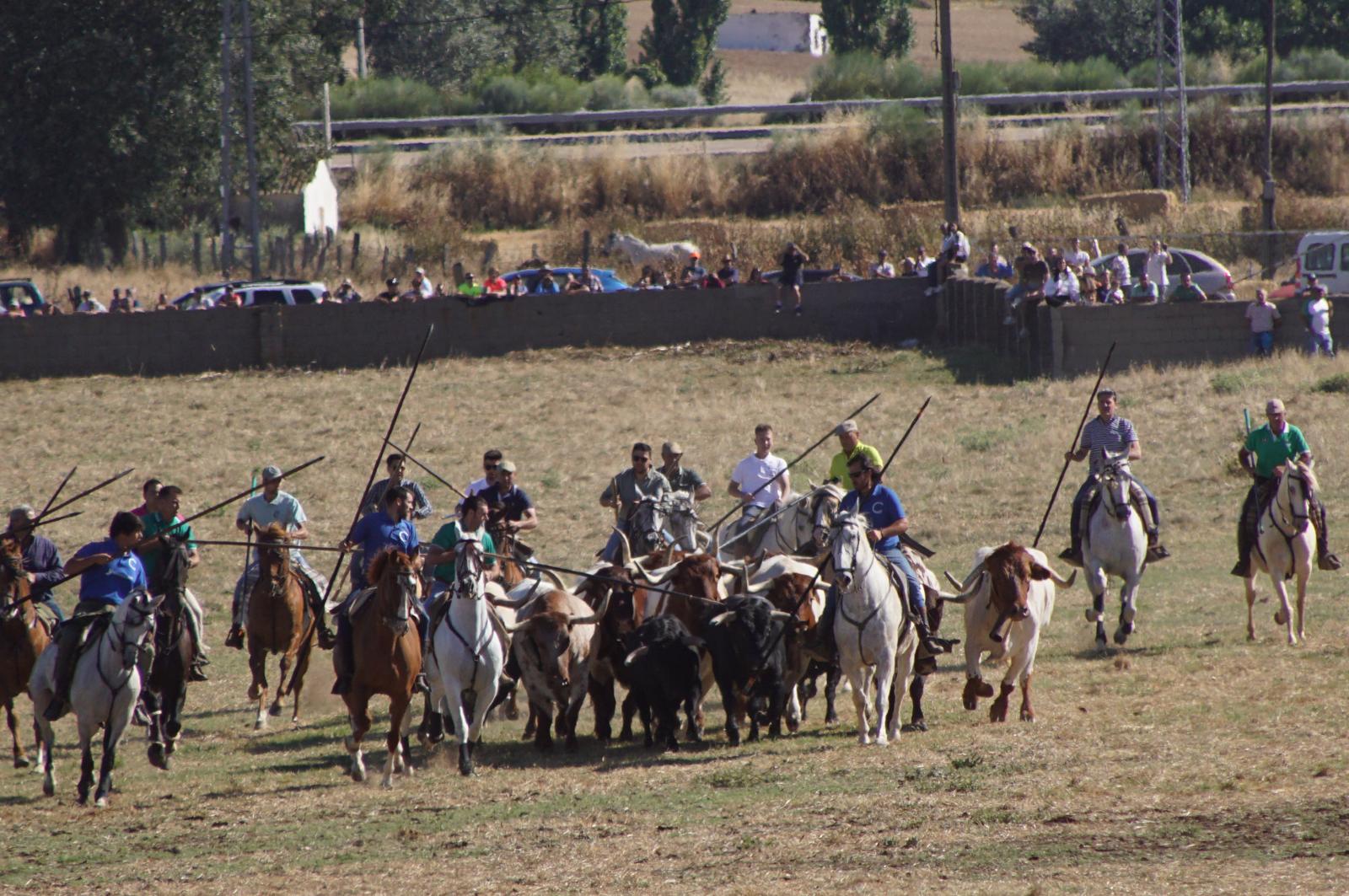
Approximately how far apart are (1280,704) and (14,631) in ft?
32.3

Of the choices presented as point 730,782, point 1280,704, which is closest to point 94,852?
point 730,782

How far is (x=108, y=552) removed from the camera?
13609mm

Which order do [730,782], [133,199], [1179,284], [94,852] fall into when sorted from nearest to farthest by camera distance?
[94,852]
[730,782]
[1179,284]
[133,199]

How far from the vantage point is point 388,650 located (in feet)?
43.7

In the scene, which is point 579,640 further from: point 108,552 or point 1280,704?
point 1280,704

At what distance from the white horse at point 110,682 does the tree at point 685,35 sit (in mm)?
74864

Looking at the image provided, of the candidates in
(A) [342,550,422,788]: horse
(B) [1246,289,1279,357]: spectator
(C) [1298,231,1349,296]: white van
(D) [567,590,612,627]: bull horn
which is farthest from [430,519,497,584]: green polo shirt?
(C) [1298,231,1349,296]: white van

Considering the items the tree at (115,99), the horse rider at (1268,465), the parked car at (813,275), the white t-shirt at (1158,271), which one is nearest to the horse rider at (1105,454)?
the horse rider at (1268,465)

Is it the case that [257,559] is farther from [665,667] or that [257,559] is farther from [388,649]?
[665,667]

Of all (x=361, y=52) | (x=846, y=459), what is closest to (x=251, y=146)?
(x=846, y=459)

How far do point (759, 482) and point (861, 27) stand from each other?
71182mm

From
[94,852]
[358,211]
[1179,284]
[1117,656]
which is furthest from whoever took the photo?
[358,211]

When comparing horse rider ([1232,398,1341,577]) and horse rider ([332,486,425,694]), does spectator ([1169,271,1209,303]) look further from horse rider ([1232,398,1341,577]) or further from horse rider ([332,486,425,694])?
horse rider ([332,486,425,694])

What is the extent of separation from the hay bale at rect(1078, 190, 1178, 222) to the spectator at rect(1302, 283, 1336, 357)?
60.7ft
